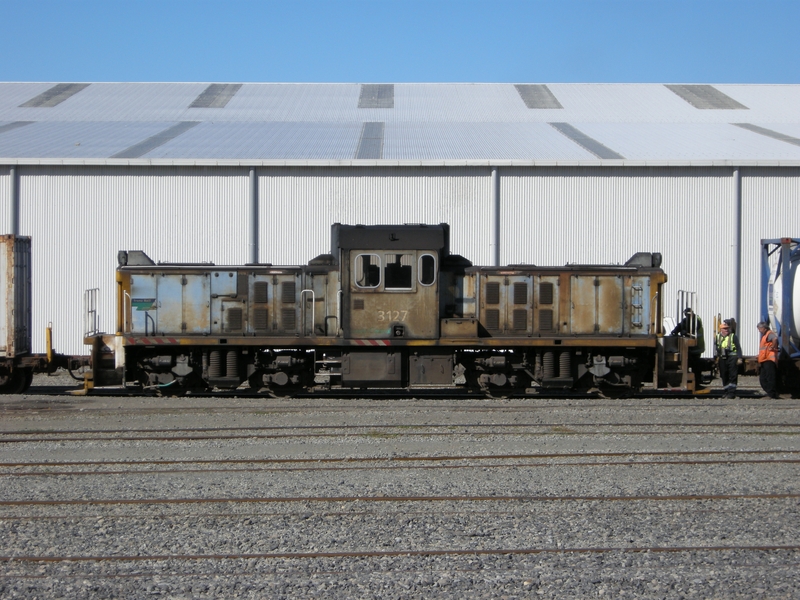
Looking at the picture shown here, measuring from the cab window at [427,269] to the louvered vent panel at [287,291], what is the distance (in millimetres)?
2709

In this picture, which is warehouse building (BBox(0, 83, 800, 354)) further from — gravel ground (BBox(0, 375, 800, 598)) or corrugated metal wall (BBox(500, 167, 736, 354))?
gravel ground (BBox(0, 375, 800, 598))

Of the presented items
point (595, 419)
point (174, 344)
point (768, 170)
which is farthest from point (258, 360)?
point (768, 170)

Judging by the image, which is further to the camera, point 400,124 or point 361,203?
point 400,124

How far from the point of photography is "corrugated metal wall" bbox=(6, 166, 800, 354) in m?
22.6

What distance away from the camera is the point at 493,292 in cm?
1616

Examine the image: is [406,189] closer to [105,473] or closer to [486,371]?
[486,371]

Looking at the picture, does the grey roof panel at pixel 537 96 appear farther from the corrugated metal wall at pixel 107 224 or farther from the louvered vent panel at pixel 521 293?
the louvered vent panel at pixel 521 293

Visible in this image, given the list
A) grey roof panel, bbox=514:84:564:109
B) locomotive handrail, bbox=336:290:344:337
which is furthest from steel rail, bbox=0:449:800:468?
grey roof panel, bbox=514:84:564:109

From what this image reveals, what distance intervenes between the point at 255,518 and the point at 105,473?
2820 mm

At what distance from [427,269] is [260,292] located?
3545 mm

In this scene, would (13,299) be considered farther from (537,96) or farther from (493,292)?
(537,96)

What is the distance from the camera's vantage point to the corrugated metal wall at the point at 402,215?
2262 centimetres

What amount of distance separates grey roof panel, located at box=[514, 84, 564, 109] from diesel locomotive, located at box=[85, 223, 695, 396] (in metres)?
18.6

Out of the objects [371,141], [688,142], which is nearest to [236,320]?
[371,141]
